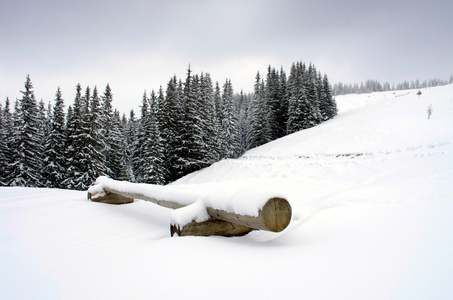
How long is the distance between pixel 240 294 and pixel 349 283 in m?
0.81

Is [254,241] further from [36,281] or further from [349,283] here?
[36,281]

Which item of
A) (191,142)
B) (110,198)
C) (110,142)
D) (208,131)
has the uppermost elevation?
(208,131)

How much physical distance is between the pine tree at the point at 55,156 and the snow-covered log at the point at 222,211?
29.9 m

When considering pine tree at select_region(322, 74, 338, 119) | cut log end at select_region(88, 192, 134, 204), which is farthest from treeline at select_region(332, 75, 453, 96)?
cut log end at select_region(88, 192, 134, 204)

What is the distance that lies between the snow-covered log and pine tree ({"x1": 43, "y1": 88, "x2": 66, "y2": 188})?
29916mm

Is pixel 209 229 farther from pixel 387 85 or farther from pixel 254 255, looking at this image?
pixel 387 85

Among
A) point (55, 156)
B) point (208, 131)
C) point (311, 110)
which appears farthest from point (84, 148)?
point (311, 110)

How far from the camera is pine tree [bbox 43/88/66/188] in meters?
27.6

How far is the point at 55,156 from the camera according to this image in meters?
28.0

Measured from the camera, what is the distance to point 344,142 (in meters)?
18.4

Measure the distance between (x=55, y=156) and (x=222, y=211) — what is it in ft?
107

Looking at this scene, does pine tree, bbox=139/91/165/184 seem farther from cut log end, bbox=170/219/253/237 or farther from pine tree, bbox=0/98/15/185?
cut log end, bbox=170/219/253/237

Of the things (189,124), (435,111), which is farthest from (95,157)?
(435,111)

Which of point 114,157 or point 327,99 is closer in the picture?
point 114,157
